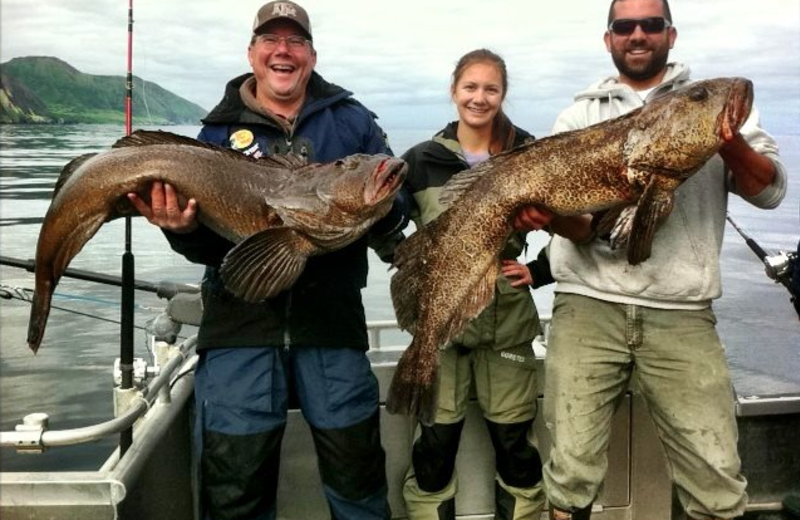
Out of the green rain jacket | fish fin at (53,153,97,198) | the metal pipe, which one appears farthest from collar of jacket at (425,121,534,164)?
the metal pipe

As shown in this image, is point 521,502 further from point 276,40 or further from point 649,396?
point 276,40

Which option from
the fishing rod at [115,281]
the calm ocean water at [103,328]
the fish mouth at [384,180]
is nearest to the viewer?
the fish mouth at [384,180]

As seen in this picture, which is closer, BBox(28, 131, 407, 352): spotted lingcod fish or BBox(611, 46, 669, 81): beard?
BBox(28, 131, 407, 352): spotted lingcod fish

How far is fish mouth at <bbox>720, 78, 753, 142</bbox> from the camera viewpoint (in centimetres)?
262

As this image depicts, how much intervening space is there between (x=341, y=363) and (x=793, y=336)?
14.2 metres

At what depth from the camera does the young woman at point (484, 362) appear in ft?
11.9

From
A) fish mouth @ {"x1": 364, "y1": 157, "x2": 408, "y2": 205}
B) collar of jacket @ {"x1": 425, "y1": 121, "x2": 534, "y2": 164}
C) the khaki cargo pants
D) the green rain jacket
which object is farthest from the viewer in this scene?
collar of jacket @ {"x1": 425, "y1": 121, "x2": 534, "y2": 164}

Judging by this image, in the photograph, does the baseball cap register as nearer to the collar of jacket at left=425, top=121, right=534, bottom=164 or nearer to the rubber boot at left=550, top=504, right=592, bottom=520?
the collar of jacket at left=425, top=121, right=534, bottom=164

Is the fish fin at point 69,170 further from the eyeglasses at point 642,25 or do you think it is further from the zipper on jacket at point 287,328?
the eyeglasses at point 642,25

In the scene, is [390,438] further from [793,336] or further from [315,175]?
[793,336]

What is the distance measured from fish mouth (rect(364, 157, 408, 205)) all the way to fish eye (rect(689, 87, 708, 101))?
107 centimetres

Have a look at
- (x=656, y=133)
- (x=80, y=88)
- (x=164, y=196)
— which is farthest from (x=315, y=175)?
(x=80, y=88)

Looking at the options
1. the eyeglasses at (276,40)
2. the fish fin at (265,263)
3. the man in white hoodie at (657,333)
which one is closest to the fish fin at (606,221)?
the man in white hoodie at (657,333)

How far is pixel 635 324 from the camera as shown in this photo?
10.5 feet
